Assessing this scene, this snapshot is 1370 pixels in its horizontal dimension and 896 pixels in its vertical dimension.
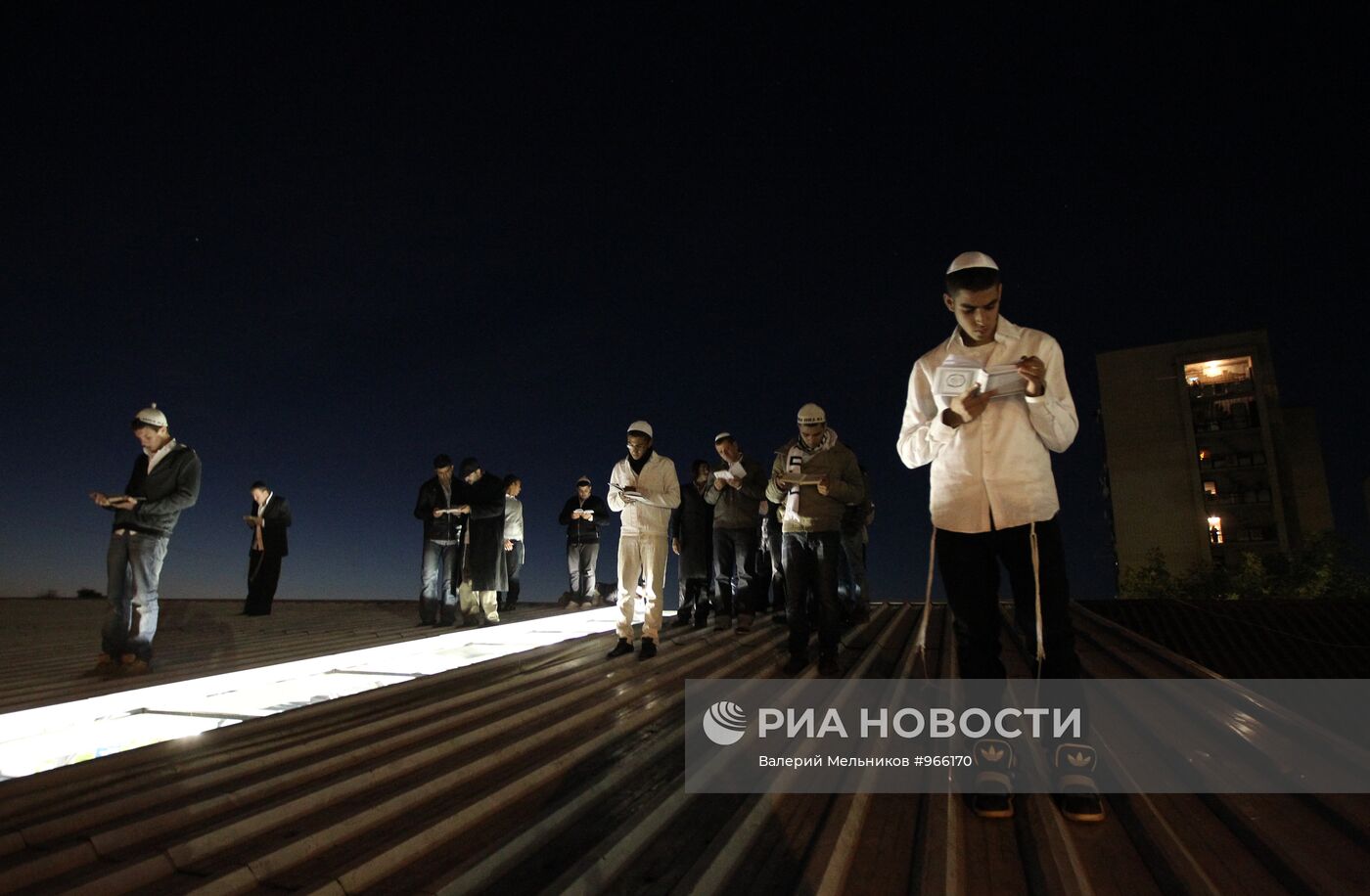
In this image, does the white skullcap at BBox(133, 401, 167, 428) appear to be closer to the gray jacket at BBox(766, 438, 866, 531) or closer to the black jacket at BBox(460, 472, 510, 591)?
the black jacket at BBox(460, 472, 510, 591)

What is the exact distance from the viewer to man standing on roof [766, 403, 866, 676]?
4.46 meters

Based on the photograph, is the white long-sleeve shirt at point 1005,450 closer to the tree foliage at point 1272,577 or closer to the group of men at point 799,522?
the group of men at point 799,522

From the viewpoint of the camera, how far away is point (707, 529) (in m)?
7.47

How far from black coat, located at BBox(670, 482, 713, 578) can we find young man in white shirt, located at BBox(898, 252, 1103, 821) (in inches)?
197

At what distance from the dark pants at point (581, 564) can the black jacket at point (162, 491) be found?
5.49 meters

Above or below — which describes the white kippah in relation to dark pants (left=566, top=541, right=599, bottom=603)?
above

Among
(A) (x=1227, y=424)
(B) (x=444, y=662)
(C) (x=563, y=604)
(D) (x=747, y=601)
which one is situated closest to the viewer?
(B) (x=444, y=662)

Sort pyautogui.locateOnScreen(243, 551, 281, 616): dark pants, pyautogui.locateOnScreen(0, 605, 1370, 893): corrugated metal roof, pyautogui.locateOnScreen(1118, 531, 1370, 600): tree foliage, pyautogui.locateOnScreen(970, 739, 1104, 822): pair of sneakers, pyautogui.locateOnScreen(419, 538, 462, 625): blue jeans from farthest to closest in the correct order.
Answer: pyautogui.locateOnScreen(1118, 531, 1370, 600): tree foliage → pyautogui.locateOnScreen(243, 551, 281, 616): dark pants → pyautogui.locateOnScreen(419, 538, 462, 625): blue jeans → pyautogui.locateOnScreen(970, 739, 1104, 822): pair of sneakers → pyautogui.locateOnScreen(0, 605, 1370, 893): corrugated metal roof

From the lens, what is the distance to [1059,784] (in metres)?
2.01

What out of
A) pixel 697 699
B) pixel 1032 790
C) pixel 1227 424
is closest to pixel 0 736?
pixel 697 699

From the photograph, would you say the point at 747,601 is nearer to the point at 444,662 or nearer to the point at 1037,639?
the point at 444,662

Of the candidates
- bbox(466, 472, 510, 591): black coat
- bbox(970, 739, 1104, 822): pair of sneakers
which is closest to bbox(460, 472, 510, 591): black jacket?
bbox(466, 472, 510, 591): black coat

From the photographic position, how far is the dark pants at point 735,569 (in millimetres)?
6762

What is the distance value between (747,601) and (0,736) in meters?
5.21
